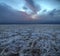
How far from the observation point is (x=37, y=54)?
8.11 feet

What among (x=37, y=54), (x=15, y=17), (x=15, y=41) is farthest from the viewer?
(x=15, y=17)

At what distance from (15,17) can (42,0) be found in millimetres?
662

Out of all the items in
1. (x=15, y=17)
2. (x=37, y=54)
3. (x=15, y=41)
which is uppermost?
(x=15, y=17)

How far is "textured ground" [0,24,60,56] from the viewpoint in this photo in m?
2.50

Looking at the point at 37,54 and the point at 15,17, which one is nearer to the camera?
the point at 37,54

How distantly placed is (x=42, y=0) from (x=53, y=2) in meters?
0.23

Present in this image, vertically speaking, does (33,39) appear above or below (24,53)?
above

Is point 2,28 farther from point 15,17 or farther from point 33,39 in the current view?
point 33,39

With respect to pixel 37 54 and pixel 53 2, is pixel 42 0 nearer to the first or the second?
pixel 53 2

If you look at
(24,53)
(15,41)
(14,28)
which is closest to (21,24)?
(14,28)

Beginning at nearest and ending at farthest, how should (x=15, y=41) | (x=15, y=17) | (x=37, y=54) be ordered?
(x=37, y=54)
(x=15, y=41)
(x=15, y=17)

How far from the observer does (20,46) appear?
258 cm

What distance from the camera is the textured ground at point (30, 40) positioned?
8.20ft

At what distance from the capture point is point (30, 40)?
2639 mm
